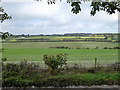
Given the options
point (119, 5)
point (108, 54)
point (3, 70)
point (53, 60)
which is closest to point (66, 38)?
point (108, 54)

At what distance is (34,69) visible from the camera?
6461 millimetres

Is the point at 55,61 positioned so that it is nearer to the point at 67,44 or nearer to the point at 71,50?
the point at 71,50

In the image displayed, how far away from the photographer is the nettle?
21.7 ft

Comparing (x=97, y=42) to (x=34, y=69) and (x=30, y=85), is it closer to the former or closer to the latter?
(x=34, y=69)

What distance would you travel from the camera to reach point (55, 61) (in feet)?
21.7

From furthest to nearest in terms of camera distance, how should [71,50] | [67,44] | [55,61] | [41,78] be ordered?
1. [67,44]
2. [71,50]
3. [55,61]
4. [41,78]

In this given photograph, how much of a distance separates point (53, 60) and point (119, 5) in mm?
3866

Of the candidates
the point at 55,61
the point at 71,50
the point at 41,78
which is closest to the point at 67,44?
the point at 71,50

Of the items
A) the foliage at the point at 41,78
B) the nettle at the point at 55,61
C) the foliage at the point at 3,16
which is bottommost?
the foliage at the point at 41,78

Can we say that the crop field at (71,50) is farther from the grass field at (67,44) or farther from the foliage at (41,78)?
the foliage at (41,78)

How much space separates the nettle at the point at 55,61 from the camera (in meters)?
6.62

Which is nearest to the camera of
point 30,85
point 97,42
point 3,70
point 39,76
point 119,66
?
point 30,85

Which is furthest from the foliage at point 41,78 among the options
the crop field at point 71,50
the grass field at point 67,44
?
the grass field at point 67,44

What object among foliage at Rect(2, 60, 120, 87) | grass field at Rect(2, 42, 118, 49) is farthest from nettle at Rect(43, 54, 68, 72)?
grass field at Rect(2, 42, 118, 49)
